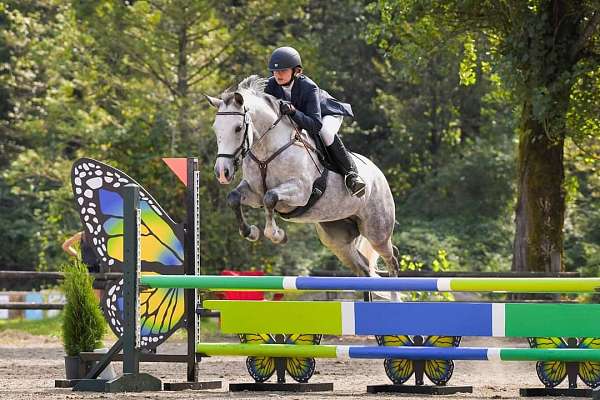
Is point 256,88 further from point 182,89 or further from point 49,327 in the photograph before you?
point 182,89

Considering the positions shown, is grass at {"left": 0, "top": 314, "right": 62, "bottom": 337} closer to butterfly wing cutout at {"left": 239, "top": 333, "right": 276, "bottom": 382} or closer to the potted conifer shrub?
the potted conifer shrub

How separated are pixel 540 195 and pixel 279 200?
6.45 m

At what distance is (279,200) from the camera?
727cm

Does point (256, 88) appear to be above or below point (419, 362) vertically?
above

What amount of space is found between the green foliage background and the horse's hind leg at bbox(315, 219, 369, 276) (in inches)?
155

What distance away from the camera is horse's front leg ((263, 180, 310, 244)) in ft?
23.7

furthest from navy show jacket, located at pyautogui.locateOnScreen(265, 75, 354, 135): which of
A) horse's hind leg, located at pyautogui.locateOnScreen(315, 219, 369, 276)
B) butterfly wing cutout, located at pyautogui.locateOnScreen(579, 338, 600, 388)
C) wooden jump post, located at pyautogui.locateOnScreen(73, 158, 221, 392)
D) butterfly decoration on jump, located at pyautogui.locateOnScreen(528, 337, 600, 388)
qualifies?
butterfly wing cutout, located at pyautogui.locateOnScreen(579, 338, 600, 388)

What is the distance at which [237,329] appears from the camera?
7031mm

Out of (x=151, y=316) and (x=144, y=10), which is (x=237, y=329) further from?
(x=144, y=10)

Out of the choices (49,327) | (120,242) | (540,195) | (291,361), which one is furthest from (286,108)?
(49,327)

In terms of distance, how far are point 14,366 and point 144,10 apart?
9334 mm

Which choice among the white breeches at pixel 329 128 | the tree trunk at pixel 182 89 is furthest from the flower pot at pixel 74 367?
the tree trunk at pixel 182 89

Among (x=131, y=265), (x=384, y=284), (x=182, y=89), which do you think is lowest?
(x=384, y=284)

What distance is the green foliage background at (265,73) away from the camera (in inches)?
591
